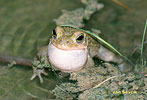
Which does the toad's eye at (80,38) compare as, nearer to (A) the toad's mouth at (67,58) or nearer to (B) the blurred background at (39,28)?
(A) the toad's mouth at (67,58)

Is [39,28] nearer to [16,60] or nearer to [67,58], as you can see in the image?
[16,60]

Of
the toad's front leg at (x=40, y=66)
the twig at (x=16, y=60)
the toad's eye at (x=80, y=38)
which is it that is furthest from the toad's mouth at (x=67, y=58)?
the twig at (x=16, y=60)

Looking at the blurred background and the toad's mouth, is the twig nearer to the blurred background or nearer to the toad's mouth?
the blurred background

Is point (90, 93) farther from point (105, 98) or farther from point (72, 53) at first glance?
point (72, 53)

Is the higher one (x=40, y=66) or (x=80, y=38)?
(x=80, y=38)

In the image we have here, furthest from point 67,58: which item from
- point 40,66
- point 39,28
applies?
point 39,28

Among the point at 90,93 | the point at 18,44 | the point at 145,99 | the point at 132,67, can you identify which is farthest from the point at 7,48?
the point at 145,99
